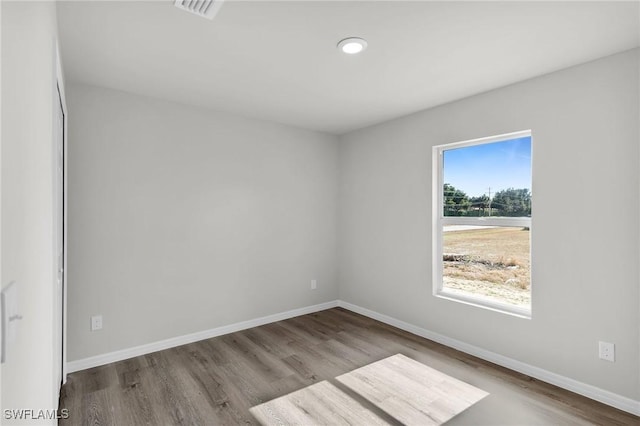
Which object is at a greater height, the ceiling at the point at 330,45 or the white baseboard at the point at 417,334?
the ceiling at the point at 330,45

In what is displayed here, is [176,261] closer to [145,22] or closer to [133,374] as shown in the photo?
[133,374]

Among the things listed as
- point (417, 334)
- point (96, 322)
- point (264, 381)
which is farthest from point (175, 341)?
point (417, 334)

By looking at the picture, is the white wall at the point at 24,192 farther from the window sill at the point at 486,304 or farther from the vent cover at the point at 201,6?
the window sill at the point at 486,304

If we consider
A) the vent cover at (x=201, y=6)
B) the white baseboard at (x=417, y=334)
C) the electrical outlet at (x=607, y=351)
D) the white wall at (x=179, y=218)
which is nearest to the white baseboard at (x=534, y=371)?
the white baseboard at (x=417, y=334)

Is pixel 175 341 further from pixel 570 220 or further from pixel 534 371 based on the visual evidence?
pixel 570 220

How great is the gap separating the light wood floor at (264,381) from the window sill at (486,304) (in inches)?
18.9

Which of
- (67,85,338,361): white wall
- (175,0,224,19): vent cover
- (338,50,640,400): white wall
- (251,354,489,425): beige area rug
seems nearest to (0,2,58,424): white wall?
(175,0,224,19): vent cover

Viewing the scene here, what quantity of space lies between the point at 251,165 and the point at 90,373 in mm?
2457

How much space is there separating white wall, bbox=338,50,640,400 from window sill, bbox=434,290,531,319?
5 centimetres

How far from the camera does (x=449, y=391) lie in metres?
2.50

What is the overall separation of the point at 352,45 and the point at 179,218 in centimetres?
231

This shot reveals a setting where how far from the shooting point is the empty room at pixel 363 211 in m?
1.95

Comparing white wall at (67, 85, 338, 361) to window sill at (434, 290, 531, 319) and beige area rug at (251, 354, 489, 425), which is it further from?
window sill at (434, 290, 531, 319)

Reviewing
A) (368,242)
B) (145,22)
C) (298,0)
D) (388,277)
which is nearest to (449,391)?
(388,277)
